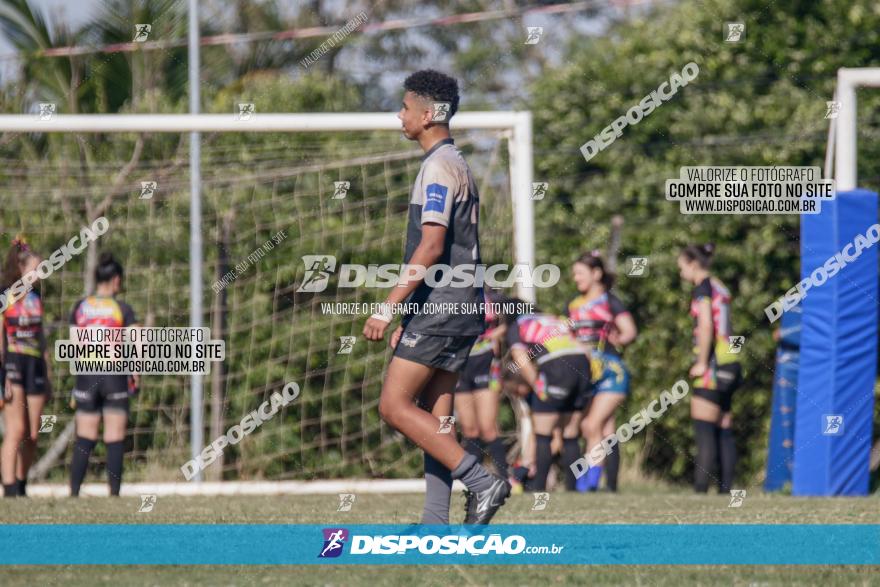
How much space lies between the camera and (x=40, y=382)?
10258 millimetres

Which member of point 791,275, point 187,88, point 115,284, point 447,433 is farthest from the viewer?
point 187,88

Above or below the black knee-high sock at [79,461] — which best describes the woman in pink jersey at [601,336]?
above

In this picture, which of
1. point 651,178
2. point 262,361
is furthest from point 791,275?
point 262,361

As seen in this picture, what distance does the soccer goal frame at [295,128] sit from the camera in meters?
11.0

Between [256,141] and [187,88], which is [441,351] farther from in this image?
[187,88]

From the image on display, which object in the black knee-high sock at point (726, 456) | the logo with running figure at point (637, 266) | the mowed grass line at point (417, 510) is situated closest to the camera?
the mowed grass line at point (417, 510)

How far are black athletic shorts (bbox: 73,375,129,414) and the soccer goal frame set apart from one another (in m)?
1.35

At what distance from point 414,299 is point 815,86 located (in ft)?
29.4

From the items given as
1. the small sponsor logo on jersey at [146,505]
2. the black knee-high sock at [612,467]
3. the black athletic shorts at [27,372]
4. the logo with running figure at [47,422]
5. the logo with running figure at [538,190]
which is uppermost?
the logo with running figure at [538,190]

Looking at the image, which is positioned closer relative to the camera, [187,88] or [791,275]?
[791,275]

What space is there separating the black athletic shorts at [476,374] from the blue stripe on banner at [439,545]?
212 inches

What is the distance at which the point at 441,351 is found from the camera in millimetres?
6012

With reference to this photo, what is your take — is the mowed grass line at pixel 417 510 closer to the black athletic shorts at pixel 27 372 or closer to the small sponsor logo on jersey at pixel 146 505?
the small sponsor logo on jersey at pixel 146 505

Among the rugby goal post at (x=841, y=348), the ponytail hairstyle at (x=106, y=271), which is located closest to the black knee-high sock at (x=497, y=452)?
the rugby goal post at (x=841, y=348)
